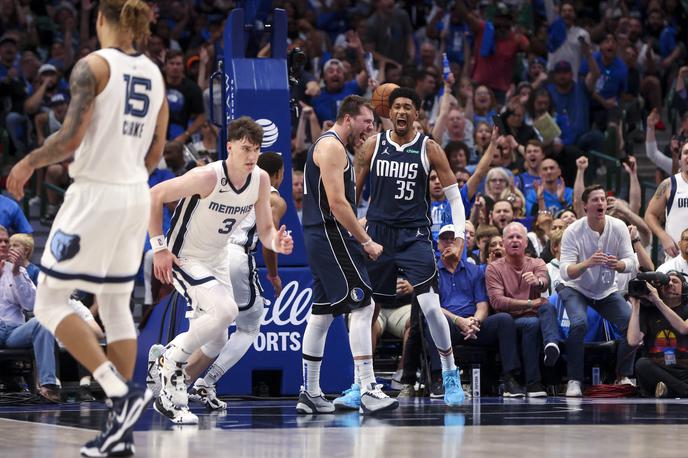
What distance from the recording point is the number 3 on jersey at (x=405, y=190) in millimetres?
10117

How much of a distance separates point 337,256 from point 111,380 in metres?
3.25

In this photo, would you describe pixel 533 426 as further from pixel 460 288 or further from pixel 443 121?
pixel 443 121

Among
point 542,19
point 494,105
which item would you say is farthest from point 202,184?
point 542,19

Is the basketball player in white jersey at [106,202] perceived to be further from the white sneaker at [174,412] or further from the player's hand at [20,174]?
the white sneaker at [174,412]

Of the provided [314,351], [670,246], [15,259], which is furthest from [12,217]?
[670,246]

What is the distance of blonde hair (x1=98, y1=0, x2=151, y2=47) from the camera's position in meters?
6.79

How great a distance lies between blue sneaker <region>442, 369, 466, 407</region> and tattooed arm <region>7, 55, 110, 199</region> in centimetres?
437

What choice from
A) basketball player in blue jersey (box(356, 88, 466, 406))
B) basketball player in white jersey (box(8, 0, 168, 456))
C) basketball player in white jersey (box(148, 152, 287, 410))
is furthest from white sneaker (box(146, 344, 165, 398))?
basketball player in white jersey (box(8, 0, 168, 456))

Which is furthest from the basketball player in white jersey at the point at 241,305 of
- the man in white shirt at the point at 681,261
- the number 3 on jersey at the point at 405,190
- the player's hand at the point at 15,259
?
the man in white shirt at the point at 681,261

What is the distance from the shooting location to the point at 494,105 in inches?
698

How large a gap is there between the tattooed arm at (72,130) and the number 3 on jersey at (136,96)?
20 centimetres

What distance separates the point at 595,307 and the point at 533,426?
14.1 ft

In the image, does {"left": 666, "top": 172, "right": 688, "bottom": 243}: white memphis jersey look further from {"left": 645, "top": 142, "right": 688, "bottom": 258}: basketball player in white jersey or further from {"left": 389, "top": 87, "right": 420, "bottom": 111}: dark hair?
{"left": 389, "top": 87, "right": 420, "bottom": 111}: dark hair

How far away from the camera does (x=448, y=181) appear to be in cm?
1013
